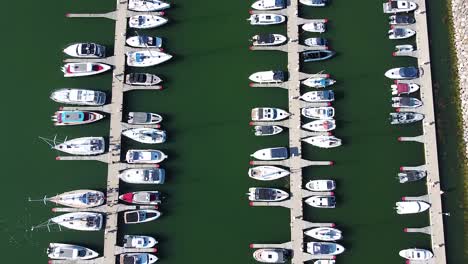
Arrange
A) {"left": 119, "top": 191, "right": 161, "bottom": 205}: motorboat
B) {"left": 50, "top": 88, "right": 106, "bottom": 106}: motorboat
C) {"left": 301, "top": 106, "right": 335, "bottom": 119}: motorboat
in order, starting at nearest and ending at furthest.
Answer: {"left": 119, "top": 191, "right": 161, "bottom": 205}: motorboat → {"left": 50, "top": 88, "right": 106, "bottom": 106}: motorboat → {"left": 301, "top": 106, "right": 335, "bottom": 119}: motorboat

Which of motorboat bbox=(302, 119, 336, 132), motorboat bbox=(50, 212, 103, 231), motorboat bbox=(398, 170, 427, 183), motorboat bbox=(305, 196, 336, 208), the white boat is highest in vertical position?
the white boat

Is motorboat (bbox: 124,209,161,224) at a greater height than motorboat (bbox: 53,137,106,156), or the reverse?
motorboat (bbox: 53,137,106,156)

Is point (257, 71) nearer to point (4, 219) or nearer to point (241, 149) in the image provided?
point (241, 149)

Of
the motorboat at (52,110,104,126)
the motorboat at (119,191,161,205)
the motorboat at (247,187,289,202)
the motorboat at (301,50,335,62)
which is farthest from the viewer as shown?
the motorboat at (301,50,335,62)

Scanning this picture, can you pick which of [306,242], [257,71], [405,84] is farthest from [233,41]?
[306,242]

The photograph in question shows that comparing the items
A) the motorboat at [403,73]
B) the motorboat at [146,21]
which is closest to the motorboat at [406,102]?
the motorboat at [403,73]

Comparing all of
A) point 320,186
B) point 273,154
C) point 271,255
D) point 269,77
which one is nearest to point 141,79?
point 269,77

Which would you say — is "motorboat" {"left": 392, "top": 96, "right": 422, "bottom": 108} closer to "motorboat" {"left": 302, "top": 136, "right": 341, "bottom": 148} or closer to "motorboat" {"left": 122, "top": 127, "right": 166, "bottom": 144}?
"motorboat" {"left": 302, "top": 136, "right": 341, "bottom": 148}

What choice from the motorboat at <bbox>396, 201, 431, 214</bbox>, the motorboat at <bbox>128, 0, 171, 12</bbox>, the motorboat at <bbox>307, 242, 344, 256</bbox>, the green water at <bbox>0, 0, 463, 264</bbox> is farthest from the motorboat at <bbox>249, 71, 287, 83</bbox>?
the motorboat at <bbox>396, 201, 431, 214</bbox>

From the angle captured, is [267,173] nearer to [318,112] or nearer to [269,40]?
[318,112]
